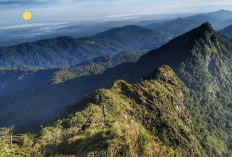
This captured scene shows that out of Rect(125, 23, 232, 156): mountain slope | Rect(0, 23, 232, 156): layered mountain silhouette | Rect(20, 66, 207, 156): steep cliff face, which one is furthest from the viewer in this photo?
Rect(125, 23, 232, 156): mountain slope

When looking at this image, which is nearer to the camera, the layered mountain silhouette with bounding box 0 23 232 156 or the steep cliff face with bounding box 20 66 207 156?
the steep cliff face with bounding box 20 66 207 156

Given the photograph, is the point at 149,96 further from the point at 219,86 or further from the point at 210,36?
the point at 210,36

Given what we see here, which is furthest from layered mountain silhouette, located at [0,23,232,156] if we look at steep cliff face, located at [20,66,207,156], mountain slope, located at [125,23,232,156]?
steep cliff face, located at [20,66,207,156]

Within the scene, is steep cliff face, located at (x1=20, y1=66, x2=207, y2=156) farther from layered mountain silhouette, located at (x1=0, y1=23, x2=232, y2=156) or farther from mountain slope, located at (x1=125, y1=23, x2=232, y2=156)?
mountain slope, located at (x1=125, y1=23, x2=232, y2=156)

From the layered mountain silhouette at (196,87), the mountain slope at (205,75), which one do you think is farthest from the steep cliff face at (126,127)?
the mountain slope at (205,75)

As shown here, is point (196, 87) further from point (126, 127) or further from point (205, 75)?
point (126, 127)

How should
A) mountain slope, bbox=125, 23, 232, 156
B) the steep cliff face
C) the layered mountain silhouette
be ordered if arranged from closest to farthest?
1. the steep cliff face
2. the layered mountain silhouette
3. mountain slope, bbox=125, 23, 232, 156

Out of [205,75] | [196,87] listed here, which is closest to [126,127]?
[196,87]
